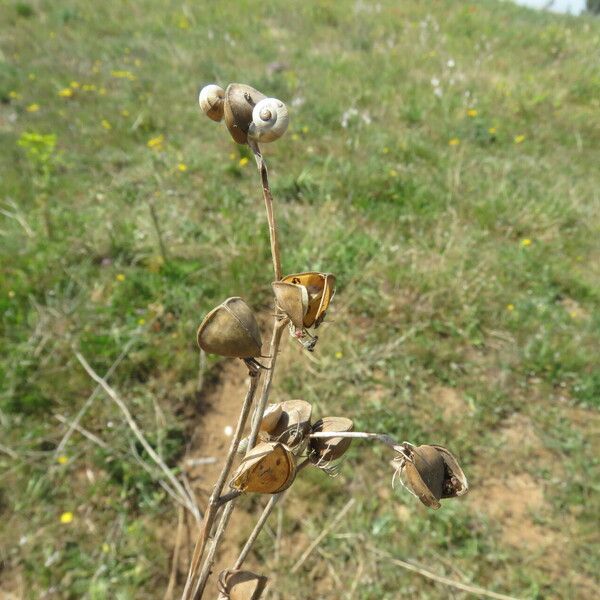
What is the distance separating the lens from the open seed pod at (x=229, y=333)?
423mm

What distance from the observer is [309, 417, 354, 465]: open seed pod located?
0.50 m

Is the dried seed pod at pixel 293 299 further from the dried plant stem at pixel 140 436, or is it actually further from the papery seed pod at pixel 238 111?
the dried plant stem at pixel 140 436

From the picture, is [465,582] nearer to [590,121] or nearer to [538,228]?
[538,228]

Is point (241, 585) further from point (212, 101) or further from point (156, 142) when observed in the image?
point (156, 142)

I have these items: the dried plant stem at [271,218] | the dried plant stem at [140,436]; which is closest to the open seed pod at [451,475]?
the dried plant stem at [271,218]

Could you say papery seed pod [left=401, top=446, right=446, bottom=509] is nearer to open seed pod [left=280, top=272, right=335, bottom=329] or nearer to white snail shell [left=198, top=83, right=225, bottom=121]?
open seed pod [left=280, top=272, right=335, bottom=329]

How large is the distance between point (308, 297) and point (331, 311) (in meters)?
2.31

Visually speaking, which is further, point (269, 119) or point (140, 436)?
point (140, 436)

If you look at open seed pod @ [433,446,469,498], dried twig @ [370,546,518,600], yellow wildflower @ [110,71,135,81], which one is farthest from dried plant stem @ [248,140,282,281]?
yellow wildflower @ [110,71,135,81]

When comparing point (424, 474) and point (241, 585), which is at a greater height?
point (424, 474)

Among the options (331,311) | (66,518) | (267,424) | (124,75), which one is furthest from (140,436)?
(124,75)

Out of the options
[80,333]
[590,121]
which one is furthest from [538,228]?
[80,333]

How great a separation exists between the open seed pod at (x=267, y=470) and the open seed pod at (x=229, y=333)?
0.08 m

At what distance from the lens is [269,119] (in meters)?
0.44
